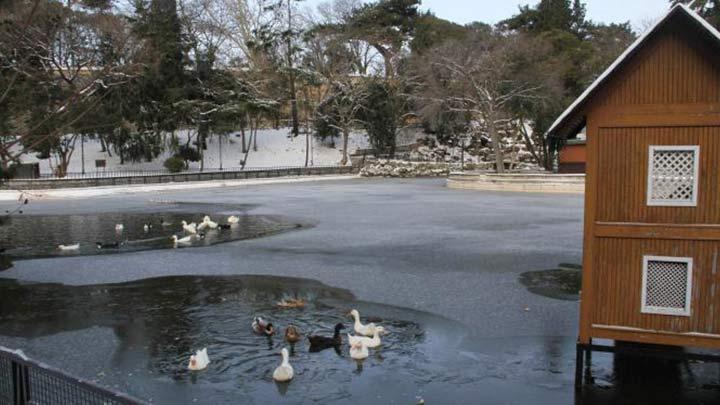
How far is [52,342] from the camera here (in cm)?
875

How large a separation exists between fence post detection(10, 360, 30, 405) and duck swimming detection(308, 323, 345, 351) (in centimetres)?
411

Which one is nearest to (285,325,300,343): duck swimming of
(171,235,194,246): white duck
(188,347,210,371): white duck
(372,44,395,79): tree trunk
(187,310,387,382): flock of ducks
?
(187,310,387,382): flock of ducks

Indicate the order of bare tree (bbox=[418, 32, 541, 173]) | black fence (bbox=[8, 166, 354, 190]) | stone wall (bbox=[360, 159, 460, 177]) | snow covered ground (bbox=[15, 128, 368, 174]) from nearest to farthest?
bare tree (bbox=[418, 32, 541, 173])
black fence (bbox=[8, 166, 354, 190])
stone wall (bbox=[360, 159, 460, 177])
snow covered ground (bbox=[15, 128, 368, 174])

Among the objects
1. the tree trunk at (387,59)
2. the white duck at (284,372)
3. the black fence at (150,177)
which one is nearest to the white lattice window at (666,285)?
the white duck at (284,372)

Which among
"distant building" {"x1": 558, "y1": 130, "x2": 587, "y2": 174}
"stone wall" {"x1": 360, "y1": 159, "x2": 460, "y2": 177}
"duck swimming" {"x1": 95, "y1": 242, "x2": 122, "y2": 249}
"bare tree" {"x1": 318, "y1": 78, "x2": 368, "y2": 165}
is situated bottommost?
"duck swimming" {"x1": 95, "y1": 242, "x2": 122, "y2": 249}

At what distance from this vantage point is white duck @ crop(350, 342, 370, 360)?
780 cm

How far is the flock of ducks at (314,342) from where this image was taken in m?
7.15

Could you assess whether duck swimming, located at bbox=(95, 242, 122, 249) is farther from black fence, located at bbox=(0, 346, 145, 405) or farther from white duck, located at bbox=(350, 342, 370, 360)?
black fence, located at bbox=(0, 346, 145, 405)

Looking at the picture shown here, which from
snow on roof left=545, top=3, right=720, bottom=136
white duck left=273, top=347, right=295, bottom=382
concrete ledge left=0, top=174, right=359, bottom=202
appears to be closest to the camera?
snow on roof left=545, top=3, right=720, bottom=136

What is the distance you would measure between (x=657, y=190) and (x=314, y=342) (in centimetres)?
459

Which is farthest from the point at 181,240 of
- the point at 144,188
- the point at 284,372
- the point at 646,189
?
the point at 144,188

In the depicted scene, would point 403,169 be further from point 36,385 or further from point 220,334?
point 36,385

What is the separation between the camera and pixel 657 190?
6.46 metres

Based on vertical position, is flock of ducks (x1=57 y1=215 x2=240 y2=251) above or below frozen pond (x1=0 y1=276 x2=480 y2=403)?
above
